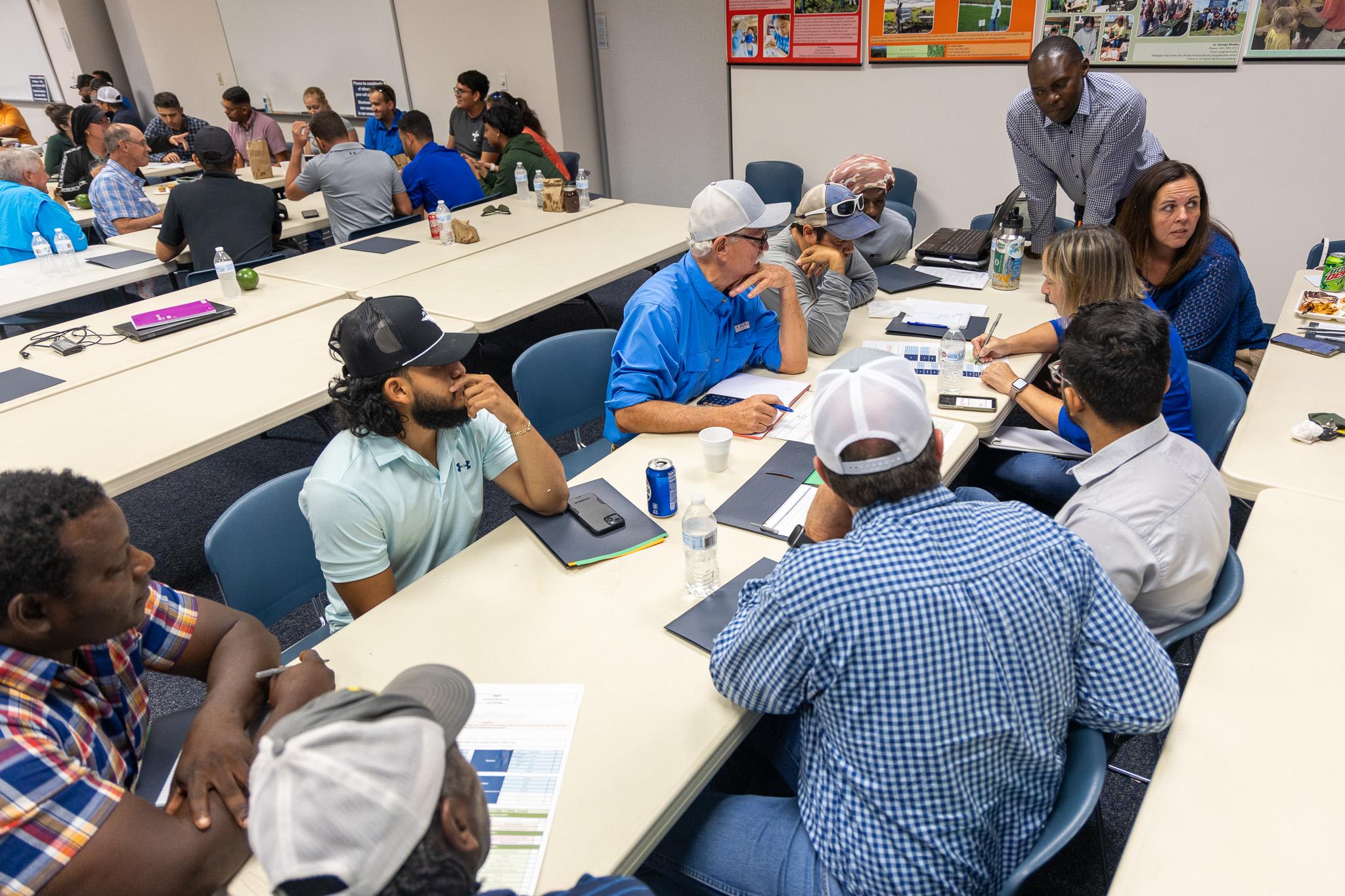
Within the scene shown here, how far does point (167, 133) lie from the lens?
7836 millimetres

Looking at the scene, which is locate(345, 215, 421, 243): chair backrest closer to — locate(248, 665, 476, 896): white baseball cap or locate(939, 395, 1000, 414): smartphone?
locate(939, 395, 1000, 414): smartphone

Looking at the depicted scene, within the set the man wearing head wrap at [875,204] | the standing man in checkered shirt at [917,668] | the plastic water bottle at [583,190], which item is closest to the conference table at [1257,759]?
the standing man in checkered shirt at [917,668]

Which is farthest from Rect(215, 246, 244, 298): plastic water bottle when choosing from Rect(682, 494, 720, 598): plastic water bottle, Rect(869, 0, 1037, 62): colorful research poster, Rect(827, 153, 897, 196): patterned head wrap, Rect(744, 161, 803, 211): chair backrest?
Rect(869, 0, 1037, 62): colorful research poster

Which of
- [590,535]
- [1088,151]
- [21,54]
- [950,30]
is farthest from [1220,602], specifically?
[21,54]

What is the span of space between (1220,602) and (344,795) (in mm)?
1732

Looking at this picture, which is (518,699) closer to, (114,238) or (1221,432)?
(1221,432)

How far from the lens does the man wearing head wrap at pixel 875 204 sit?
11.3 feet

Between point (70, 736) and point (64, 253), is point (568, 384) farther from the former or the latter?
point (64, 253)

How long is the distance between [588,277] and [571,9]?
3904 mm

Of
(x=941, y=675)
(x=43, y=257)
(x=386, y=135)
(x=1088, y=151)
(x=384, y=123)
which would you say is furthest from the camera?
(x=386, y=135)

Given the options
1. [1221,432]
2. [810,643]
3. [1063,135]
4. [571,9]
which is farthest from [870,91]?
[810,643]

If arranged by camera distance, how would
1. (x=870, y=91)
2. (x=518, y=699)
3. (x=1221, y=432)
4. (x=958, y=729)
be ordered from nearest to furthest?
1. (x=958, y=729)
2. (x=518, y=699)
3. (x=1221, y=432)
4. (x=870, y=91)

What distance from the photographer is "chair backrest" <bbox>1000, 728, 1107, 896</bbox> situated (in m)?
1.23

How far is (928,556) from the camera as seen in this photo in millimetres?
1235
